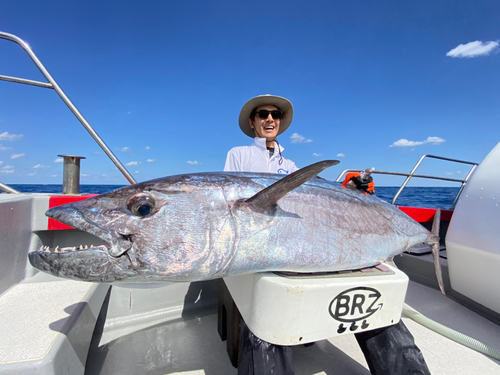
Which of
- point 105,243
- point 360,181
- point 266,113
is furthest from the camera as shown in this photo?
point 266,113

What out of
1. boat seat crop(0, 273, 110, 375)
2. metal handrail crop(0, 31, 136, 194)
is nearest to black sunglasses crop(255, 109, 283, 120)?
metal handrail crop(0, 31, 136, 194)

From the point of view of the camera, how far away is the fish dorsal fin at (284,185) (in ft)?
3.21

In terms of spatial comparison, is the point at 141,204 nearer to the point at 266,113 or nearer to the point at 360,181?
the point at 360,181

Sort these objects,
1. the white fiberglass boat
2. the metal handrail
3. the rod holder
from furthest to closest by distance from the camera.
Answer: the rod holder → the metal handrail → the white fiberglass boat

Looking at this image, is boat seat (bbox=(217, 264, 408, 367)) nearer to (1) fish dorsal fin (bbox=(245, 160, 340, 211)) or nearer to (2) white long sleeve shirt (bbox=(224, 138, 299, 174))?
(1) fish dorsal fin (bbox=(245, 160, 340, 211))

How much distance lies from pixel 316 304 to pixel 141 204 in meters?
0.79

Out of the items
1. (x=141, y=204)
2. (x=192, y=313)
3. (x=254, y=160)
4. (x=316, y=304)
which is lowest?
(x=192, y=313)

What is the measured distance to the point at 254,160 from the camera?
219cm

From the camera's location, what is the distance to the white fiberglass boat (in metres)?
1.07

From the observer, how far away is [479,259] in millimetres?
1943

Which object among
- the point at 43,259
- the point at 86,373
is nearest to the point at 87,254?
the point at 43,259

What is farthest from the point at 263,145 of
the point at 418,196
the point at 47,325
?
the point at 418,196

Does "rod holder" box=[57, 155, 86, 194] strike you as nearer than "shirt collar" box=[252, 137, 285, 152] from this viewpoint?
No

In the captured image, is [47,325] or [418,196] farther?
[418,196]
